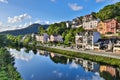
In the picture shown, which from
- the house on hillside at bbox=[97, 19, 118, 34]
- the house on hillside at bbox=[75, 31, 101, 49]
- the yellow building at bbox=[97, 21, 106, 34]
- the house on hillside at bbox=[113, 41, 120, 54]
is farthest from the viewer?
the yellow building at bbox=[97, 21, 106, 34]

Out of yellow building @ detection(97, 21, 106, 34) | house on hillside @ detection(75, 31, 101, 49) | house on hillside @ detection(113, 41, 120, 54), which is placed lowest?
house on hillside @ detection(113, 41, 120, 54)

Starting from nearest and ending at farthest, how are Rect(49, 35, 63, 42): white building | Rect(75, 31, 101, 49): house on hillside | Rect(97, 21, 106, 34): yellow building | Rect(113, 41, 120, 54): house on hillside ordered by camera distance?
1. Rect(113, 41, 120, 54): house on hillside
2. Rect(75, 31, 101, 49): house on hillside
3. Rect(97, 21, 106, 34): yellow building
4. Rect(49, 35, 63, 42): white building

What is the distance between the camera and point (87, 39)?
69.1 metres

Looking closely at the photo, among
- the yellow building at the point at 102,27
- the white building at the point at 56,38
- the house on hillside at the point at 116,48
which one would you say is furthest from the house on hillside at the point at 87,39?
the white building at the point at 56,38

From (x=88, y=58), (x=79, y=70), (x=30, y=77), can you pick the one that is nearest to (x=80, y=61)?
(x=88, y=58)

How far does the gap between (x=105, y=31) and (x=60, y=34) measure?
102 feet

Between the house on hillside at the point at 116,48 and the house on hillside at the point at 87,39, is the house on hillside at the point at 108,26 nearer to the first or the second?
the house on hillside at the point at 87,39

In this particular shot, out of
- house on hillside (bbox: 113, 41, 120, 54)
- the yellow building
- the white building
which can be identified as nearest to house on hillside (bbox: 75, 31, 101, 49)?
the yellow building

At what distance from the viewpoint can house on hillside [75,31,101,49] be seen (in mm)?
65938

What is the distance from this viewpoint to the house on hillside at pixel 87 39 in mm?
65938

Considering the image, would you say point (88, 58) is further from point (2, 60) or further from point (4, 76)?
point (4, 76)

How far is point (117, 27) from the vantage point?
232ft

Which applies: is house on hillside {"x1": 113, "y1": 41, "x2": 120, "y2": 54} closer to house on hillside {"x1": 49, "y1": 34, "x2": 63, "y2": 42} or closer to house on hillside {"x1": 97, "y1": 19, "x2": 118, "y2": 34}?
house on hillside {"x1": 97, "y1": 19, "x2": 118, "y2": 34}

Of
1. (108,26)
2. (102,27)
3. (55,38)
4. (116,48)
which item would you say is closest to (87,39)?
(108,26)
